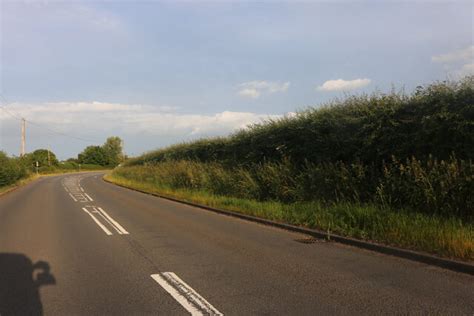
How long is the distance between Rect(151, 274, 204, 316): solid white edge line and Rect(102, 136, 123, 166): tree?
13751 centimetres

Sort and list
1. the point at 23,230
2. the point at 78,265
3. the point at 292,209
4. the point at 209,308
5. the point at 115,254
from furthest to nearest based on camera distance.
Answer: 1. the point at 292,209
2. the point at 23,230
3. the point at 115,254
4. the point at 78,265
5. the point at 209,308

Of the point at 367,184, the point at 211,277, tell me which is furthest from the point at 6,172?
the point at 211,277

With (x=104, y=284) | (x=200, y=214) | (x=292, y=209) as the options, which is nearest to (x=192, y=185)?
(x=200, y=214)

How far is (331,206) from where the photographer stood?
1223 cm

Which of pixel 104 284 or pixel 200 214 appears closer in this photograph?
pixel 104 284

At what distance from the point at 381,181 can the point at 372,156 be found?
3.42 ft

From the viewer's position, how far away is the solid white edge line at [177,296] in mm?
5137

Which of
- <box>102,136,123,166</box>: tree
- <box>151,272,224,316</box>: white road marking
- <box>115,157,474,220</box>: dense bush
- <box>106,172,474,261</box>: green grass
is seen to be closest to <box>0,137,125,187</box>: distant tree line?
<box>102,136,123,166</box>: tree

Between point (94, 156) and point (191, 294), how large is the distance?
140496 millimetres

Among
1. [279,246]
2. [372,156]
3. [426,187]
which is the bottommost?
[279,246]

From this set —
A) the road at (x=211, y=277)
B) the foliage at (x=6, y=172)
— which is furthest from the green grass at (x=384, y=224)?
the foliage at (x=6, y=172)

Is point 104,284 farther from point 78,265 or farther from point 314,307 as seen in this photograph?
point 314,307

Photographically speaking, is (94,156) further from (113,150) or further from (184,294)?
(184,294)

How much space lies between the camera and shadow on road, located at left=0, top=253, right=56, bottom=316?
536 cm
